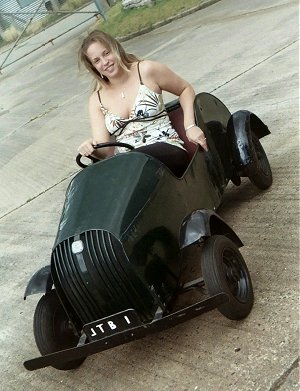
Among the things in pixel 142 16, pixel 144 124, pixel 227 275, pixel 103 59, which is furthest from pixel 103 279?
pixel 142 16

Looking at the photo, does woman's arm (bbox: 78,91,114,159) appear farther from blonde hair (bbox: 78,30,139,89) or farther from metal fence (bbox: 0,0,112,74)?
metal fence (bbox: 0,0,112,74)

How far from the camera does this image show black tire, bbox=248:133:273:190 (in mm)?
4320

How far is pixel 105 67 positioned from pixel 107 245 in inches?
57.2

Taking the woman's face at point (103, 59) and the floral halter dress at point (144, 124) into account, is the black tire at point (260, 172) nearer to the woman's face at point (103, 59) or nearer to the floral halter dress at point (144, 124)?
the floral halter dress at point (144, 124)

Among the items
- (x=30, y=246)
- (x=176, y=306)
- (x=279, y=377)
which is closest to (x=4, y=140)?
(x=30, y=246)

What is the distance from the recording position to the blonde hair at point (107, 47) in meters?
3.96

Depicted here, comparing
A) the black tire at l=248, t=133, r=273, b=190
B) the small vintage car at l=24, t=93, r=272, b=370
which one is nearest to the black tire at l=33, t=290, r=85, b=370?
the small vintage car at l=24, t=93, r=272, b=370

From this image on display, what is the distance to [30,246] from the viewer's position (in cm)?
560

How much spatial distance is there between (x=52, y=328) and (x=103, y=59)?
176 cm

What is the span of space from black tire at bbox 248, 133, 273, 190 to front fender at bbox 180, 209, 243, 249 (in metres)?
0.94

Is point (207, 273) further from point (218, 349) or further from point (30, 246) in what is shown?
point (30, 246)

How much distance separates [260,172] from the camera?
435 cm

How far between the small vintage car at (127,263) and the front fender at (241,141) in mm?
641

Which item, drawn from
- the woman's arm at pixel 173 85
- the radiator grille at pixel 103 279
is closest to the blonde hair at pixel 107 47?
the woman's arm at pixel 173 85
